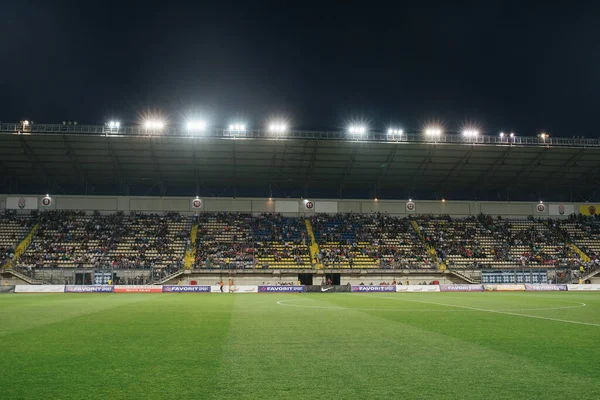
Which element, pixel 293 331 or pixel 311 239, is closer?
pixel 293 331

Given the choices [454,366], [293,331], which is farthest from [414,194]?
[454,366]

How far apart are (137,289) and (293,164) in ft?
72.0

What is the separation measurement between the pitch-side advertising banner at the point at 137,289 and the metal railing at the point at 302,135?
1507 centimetres

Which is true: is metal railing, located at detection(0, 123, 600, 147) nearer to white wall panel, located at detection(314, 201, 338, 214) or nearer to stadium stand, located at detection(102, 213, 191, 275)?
stadium stand, located at detection(102, 213, 191, 275)

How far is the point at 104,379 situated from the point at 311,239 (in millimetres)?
→ 51055

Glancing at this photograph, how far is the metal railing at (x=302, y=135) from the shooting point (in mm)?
50000

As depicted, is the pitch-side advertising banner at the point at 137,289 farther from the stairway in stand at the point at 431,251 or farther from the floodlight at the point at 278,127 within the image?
the stairway in stand at the point at 431,251

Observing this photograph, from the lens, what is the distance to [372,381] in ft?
23.9

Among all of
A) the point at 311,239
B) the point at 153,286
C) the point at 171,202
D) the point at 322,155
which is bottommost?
the point at 153,286

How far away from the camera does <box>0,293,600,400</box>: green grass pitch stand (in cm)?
679

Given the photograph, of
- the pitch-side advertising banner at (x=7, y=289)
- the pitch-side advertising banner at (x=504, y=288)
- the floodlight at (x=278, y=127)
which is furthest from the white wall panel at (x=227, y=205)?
the pitch-side advertising banner at (x=504, y=288)

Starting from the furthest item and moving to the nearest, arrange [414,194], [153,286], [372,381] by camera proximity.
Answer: [414,194], [153,286], [372,381]

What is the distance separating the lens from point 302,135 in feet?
174

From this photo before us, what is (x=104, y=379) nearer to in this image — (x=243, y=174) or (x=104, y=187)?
(x=243, y=174)
